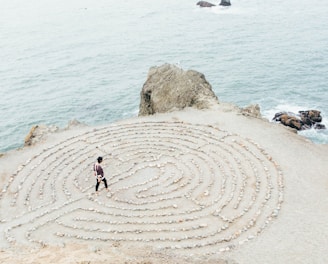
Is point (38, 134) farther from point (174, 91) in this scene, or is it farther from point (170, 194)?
point (170, 194)

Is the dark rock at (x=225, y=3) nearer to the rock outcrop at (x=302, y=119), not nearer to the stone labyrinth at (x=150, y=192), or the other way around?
the rock outcrop at (x=302, y=119)

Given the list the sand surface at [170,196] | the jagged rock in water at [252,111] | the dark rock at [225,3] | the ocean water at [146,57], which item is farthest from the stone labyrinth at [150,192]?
the dark rock at [225,3]

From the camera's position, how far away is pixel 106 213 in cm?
2250

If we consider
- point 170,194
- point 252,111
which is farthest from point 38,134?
point 252,111

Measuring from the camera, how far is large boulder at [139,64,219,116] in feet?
117

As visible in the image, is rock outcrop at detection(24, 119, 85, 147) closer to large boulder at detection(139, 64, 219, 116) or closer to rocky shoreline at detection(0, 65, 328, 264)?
rocky shoreline at detection(0, 65, 328, 264)

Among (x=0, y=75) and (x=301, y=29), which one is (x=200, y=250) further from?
(x=301, y=29)

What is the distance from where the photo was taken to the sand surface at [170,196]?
63.6 feet

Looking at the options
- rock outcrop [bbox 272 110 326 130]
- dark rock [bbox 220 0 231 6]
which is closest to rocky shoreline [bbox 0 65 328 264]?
rock outcrop [bbox 272 110 326 130]

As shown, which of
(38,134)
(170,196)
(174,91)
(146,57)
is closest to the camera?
(170,196)

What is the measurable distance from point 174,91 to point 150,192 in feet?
47.3

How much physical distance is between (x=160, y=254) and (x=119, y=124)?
15.0m

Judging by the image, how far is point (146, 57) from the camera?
6788 cm

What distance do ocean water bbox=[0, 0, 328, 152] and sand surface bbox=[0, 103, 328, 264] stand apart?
17.6m
